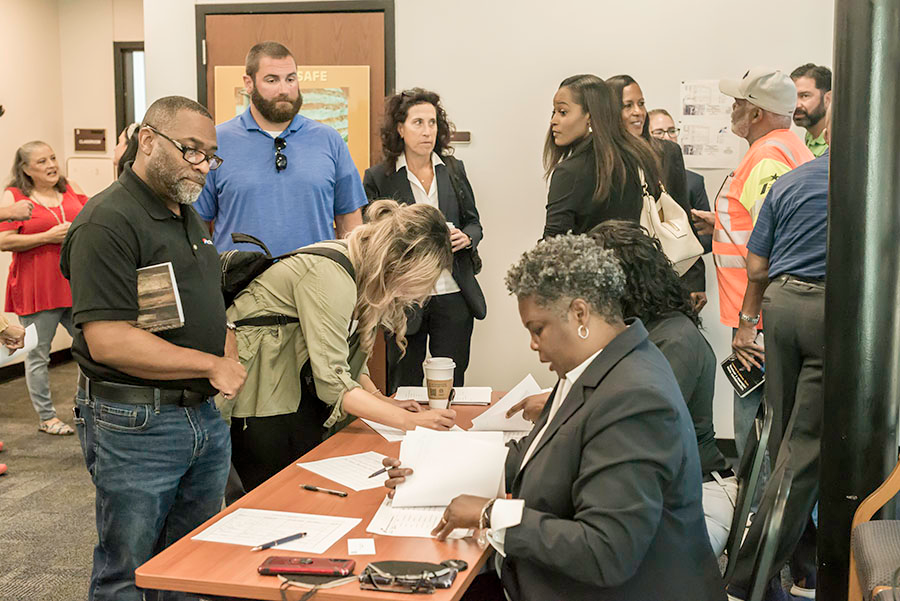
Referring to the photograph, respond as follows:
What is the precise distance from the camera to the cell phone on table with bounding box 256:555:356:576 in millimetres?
1639

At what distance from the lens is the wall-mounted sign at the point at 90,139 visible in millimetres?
7746

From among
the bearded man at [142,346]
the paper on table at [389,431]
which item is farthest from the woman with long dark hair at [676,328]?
the bearded man at [142,346]

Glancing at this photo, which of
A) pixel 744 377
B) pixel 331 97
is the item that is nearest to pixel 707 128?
pixel 744 377

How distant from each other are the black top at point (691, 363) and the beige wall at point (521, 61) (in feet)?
8.25

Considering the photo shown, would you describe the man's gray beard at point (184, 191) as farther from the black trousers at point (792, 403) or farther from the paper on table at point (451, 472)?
the black trousers at point (792, 403)

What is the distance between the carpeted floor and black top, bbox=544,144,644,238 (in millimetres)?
2233

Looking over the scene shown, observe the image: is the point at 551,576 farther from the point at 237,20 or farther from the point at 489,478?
the point at 237,20

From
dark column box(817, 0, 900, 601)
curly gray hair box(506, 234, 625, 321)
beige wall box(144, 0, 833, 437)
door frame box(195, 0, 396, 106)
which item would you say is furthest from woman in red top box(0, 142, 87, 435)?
dark column box(817, 0, 900, 601)

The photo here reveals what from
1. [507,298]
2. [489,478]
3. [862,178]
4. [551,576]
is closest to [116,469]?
[489,478]

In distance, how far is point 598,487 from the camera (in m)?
1.58

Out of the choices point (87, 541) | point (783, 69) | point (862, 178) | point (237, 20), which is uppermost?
point (237, 20)

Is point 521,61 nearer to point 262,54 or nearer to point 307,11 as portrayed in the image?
point 307,11

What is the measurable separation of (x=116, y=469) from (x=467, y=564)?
0.93 metres

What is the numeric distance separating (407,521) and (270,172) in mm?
2025
